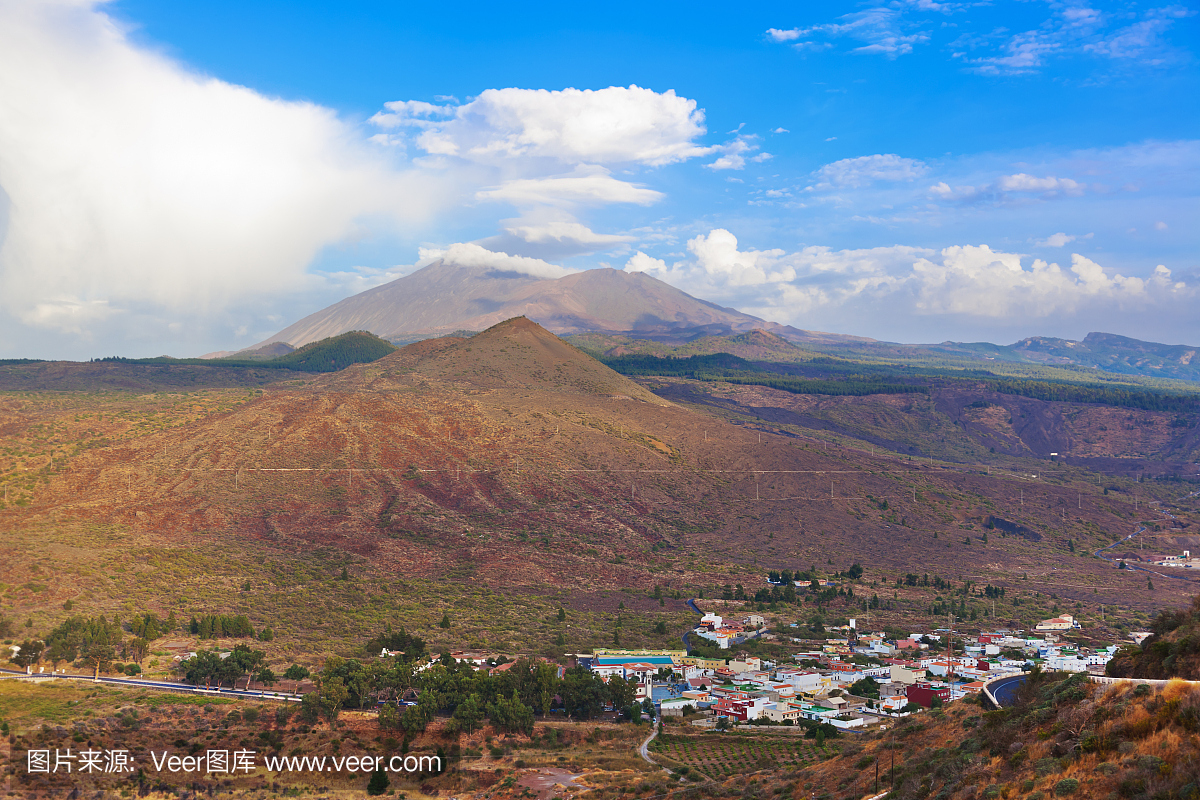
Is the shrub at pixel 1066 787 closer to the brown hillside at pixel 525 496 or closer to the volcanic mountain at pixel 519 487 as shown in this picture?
the brown hillside at pixel 525 496

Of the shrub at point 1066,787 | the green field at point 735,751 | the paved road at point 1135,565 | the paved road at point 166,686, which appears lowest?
the paved road at point 1135,565

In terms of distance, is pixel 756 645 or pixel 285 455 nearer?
pixel 756 645

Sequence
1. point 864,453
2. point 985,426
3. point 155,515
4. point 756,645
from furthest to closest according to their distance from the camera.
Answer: point 985,426 < point 864,453 < point 155,515 < point 756,645

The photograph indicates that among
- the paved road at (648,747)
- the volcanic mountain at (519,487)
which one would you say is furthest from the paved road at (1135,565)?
the paved road at (648,747)

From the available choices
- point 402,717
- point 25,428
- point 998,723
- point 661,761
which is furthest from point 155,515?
point 998,723

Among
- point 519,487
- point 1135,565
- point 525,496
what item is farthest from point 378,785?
point 1135,565

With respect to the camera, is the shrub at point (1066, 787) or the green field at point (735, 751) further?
the green field at point (735, 751)

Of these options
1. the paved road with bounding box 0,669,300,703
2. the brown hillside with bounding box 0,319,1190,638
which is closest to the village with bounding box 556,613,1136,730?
the brown hillside with bounding box 0,319,1190,638

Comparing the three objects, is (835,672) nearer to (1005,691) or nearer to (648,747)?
(648,747)

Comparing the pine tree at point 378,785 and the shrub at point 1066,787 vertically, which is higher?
the shrub at point 1066,787

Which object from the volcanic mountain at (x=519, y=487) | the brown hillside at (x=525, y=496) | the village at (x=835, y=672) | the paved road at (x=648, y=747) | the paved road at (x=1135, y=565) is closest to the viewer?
the paved road at (x=648, y=747)

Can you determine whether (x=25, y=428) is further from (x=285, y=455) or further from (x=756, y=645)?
(x=756, y=645)
